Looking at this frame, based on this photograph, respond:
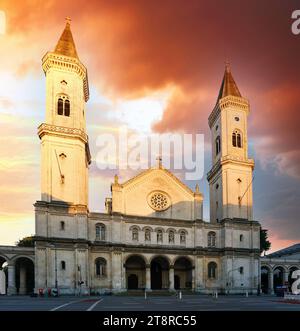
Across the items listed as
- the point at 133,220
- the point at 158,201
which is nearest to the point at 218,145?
the point at 158,201

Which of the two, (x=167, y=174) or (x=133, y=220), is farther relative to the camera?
(x=167, y=174)

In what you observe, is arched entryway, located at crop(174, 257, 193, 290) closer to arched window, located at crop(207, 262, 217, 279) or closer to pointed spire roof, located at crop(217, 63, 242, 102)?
arched window, located at crop(207, 262, 217, 279)

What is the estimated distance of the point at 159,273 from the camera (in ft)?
216

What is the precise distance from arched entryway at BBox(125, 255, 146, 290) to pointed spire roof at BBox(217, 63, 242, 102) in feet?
107

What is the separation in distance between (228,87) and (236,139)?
1040 cm

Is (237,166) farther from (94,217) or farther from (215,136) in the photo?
(94,217)

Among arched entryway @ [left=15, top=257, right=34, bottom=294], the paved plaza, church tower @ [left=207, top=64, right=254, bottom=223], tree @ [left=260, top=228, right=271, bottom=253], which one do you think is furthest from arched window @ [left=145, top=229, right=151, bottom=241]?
tree @ [left=260, top=228, right=271, bottom=253]

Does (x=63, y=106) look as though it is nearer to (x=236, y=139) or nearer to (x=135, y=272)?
(x=135, y=272)

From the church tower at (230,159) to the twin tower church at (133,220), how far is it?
0.17 metres

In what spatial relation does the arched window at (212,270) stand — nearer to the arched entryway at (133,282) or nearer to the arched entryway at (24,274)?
the arched entryway at (133,282)

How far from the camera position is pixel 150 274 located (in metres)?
64.4

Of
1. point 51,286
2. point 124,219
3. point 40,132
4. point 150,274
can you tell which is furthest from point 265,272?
point 40,132

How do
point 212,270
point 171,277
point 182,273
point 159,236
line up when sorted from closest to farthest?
point 171,277 < point 159,236 < point 212,270 < point 182,273

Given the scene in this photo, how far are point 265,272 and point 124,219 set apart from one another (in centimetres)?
3763
